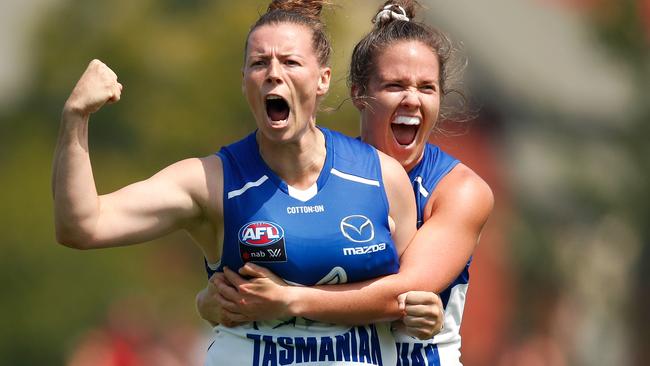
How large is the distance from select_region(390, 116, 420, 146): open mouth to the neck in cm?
67

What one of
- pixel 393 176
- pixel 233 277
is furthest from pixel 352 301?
pixel 393 176

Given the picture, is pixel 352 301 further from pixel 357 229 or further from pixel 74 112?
pixel 74 112

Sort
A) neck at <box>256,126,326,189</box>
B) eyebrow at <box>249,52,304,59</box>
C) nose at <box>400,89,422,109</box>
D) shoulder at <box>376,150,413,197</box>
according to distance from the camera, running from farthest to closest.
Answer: nose at <box>400,89,422,109</box>, shoulder at <box>376,150,413,197</box>, neck at <box>256,126,326,189</box>, eyebrow at <box>249,52,304,59</box>

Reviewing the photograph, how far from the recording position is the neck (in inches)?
227

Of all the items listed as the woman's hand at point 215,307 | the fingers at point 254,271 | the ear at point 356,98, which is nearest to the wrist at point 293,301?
the fingers at point 254,271

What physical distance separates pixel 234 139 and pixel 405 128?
999 centimetres

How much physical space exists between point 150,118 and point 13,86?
10.4 feet

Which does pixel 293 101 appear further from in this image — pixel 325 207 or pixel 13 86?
pixel 13 86

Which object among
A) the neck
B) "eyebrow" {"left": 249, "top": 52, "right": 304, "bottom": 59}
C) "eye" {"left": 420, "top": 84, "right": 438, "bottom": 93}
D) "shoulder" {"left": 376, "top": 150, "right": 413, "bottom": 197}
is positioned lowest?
"shoulder" {"left": 376, "top": 150, "right": 413, "bottom": 197}

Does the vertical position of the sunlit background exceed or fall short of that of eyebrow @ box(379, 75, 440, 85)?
it falls short

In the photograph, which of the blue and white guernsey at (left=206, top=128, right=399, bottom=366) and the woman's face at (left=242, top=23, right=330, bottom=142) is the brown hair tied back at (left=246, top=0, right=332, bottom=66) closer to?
the woman's face at (left=242, top=23, right=330, bottom=142)

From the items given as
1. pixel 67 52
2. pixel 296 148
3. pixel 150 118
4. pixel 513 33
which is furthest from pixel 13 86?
pixel 296 148

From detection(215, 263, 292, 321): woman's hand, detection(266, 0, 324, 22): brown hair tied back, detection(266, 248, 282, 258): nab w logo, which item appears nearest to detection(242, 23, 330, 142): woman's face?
detection(266, 0, 324, 22): brown hair tied back

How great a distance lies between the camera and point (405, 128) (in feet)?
21.1
